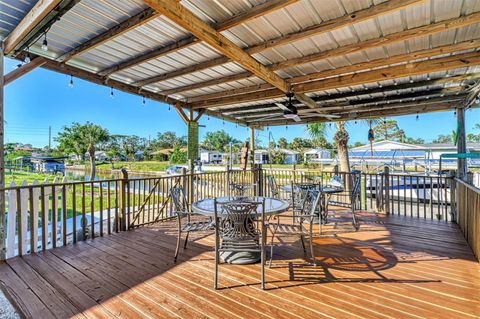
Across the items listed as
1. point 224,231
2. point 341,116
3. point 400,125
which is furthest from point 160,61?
point 400,125

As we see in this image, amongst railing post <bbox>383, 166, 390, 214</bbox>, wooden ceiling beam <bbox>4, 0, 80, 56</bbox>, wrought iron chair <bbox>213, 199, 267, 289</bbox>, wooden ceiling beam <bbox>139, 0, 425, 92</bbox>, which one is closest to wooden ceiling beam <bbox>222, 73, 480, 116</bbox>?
railing post <bbox>383, 166, 390, 214</bbox>

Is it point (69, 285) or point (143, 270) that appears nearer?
point (69, 285)

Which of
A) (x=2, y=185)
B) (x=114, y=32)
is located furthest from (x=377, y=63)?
(x=2, y=185)

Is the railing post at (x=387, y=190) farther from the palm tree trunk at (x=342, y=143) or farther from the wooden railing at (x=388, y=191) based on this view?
the palm tree trunk at (x=342, y=143)

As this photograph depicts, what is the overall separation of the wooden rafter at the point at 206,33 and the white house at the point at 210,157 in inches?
1304

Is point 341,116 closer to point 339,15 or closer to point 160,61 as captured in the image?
point 339,15

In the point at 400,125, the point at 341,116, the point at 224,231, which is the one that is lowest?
the point at 224,231

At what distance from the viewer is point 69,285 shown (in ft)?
7.94

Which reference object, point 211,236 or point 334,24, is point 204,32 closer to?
point 334,24

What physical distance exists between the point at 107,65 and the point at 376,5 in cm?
413

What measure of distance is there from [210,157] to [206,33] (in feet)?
118

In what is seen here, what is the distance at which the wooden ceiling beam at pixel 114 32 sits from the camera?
2709mm

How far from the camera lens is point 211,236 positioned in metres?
4.04

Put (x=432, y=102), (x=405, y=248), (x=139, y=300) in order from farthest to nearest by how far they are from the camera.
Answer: (x=432, y=102)
(x=405, y=248)
(x=139, y=300)
